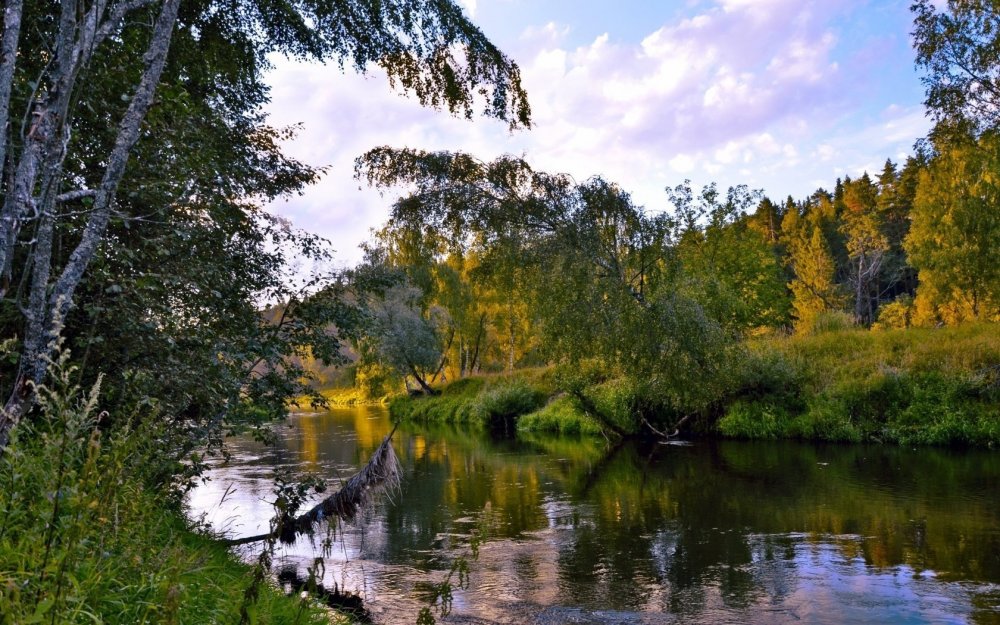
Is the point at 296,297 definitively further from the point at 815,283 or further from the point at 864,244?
the point at 864,244

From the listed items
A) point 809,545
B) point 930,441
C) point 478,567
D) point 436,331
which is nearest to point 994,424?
point 930,441

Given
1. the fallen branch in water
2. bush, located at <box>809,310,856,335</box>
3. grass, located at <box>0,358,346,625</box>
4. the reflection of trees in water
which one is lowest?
the reflection of trees in water

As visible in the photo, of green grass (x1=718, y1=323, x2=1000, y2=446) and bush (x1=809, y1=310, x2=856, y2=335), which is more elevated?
bush (x1=809, y1=310, x2=856, y2=335)

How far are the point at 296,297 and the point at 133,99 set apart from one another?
433cm

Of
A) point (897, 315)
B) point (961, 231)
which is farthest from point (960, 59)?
point (897, 315)

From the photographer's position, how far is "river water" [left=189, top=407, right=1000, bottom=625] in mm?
8672

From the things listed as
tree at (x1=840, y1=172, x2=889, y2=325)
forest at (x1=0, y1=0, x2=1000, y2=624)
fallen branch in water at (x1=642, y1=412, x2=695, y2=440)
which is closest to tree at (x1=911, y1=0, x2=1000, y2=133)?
forest at (x1=0, y1=0, x2=1000, y2=624)

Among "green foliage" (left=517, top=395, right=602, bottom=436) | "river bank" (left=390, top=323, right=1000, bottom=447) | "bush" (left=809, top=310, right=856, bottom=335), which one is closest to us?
"river bank" (left=390, top=323, right=1000, bottom=447)

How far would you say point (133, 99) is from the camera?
5758mm

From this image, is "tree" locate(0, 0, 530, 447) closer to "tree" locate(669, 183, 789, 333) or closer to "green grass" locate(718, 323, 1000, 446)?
"green grass" locate(718, 323, 1000, 446)

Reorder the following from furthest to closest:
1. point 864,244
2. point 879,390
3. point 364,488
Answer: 1. point 864,244
2. point 879,390
3. point 364,488

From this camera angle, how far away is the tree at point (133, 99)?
504 cm

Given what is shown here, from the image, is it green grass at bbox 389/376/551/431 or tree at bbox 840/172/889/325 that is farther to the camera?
tree at bbox 840/172/889/325

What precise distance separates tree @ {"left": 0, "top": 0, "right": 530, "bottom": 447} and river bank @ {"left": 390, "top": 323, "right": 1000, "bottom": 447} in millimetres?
16691
